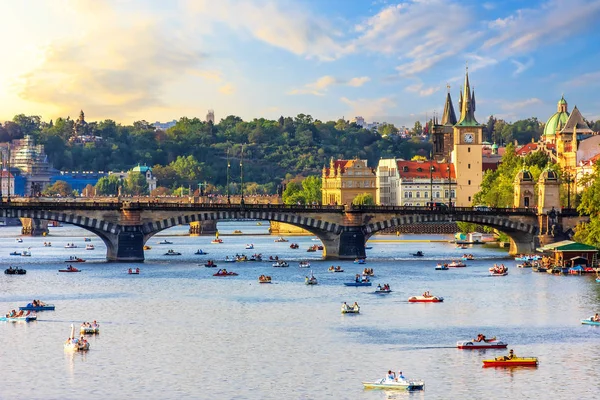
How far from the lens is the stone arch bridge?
145 meters

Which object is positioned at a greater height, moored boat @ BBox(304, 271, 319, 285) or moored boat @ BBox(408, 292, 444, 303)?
moored boat @ BBox(304, 271, 319, 285)

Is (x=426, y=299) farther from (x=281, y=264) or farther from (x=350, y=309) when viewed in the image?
(x=281, y=264)

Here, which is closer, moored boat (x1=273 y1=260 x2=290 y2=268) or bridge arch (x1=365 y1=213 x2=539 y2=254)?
moored boat (x1=273 y1=260 x2=290 y2=268)

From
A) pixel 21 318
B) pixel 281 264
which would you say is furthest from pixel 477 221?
pixel 21 318

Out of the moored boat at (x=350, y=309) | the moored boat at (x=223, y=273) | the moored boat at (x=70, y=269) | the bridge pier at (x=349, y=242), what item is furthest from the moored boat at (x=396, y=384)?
the bridge pier at (x=349, y=242)

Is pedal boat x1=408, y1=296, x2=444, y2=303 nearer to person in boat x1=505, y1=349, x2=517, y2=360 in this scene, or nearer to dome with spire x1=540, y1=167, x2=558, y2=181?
person in boat x1=505, y1=349, x2=517, y2=360

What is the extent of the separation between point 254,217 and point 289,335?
6541 centimetres

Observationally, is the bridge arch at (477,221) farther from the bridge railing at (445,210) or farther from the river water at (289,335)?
the river water at (289,335)

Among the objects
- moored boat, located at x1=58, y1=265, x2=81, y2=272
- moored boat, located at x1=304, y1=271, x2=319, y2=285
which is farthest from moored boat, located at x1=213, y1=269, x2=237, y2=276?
moored boat, located at x1=58, y1=265, x2=81, y2=272

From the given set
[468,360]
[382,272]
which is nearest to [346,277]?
[382,272]

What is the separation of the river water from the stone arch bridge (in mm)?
8189

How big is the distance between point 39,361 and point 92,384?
Result: 25.8ft

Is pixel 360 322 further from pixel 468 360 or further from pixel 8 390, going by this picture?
pixel 8 390

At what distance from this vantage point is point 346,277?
5138 inches
